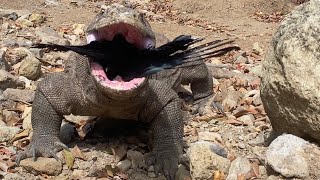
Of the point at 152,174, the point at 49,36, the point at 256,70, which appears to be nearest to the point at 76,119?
the point at 152,174

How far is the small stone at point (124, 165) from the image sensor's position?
4468 millimetres

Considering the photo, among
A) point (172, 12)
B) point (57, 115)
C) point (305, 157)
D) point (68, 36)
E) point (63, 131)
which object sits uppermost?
point (305, 157)

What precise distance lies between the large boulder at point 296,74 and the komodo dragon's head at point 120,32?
835 millimetres

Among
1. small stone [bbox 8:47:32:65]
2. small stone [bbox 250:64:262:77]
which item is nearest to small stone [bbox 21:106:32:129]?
small stone [bbox 8:47:32:65]

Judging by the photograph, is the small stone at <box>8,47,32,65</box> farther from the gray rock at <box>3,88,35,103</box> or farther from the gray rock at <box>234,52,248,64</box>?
the gray rock at <box>234,52,248,64</box>

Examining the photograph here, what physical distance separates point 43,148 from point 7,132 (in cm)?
51

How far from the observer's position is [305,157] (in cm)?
373

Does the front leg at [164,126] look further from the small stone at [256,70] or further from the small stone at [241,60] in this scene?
the small stone at [241,60]

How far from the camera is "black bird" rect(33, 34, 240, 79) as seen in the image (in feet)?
11.7

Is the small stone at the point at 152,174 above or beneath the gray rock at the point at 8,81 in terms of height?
above

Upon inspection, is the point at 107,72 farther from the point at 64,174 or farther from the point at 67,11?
the point at 67,11

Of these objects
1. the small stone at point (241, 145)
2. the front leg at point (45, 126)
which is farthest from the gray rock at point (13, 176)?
the small stone at point (241, 145)

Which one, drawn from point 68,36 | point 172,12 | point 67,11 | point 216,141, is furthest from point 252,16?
point 216,141

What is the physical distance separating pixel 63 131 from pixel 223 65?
3.06 meters
